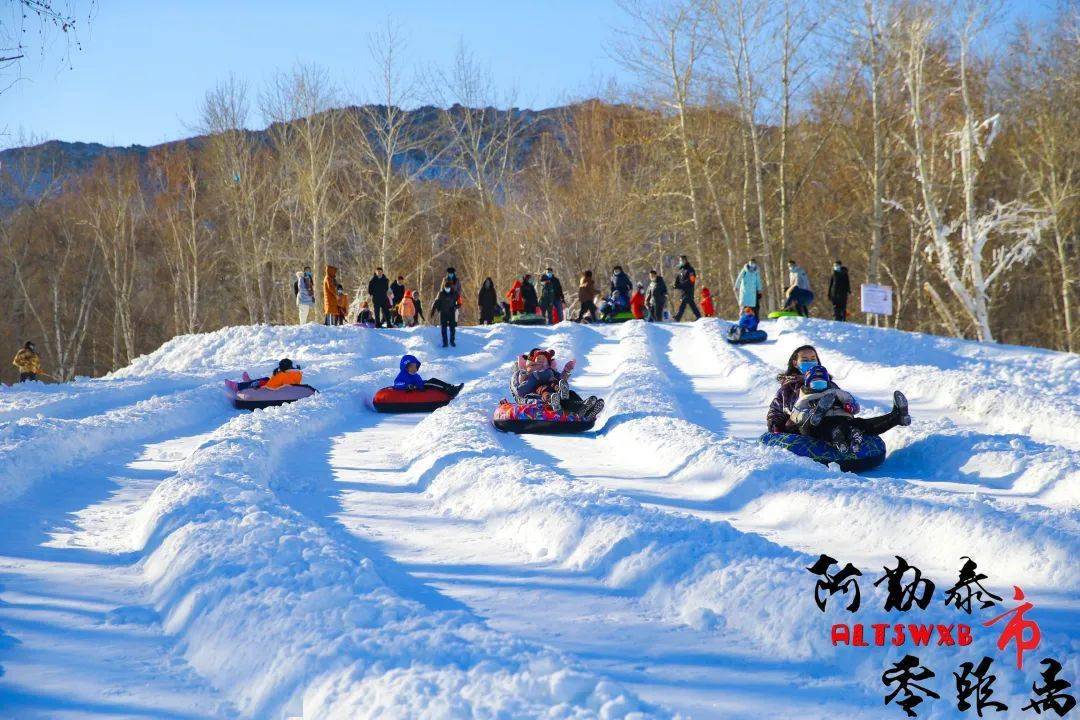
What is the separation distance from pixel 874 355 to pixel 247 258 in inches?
1285

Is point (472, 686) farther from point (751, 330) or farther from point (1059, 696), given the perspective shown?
point (751, 330)

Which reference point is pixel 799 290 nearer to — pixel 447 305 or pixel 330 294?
pixel 447 305

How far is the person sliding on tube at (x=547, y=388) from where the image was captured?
11.6 meters

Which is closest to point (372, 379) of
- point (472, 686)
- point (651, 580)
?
point (651, 580)

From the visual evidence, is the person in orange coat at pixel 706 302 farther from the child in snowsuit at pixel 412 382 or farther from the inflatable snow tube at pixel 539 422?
the inflatable snow tube at pixel 539 422

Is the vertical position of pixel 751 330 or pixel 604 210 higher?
pixel 604 210

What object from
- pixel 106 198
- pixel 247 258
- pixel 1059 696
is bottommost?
pixel 1059 696

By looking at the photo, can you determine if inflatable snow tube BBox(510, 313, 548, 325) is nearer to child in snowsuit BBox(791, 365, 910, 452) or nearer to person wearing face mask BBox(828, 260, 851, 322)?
person wearing face mask BBox(828, 260, 851, 322)

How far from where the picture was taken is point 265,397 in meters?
14.8

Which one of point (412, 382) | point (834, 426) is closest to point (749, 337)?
point (412, 382)

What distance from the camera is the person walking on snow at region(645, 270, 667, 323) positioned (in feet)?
101

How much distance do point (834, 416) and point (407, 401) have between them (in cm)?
701

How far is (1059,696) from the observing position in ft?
12.5

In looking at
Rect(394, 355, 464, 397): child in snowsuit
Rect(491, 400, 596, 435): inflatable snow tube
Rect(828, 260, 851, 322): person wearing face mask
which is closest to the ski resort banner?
Rect(828, 260, 851, 322): person wearing face mask
